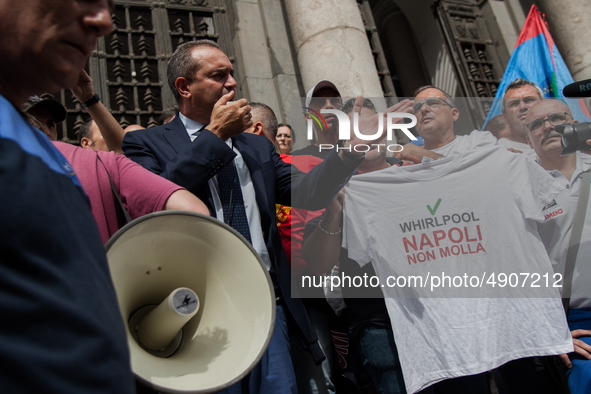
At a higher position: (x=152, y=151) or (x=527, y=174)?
(x=152, y=151)

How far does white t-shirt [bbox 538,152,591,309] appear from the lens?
7.97 feet

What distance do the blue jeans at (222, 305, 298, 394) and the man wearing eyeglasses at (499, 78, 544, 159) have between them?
1.93 meters

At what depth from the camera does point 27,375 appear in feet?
1.93

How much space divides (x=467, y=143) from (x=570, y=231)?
2.53 feet

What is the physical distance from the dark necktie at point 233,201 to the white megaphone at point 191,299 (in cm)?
54

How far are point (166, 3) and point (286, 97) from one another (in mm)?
1984

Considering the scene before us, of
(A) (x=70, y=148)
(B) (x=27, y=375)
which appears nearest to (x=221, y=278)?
(A) (x=70, y=148)

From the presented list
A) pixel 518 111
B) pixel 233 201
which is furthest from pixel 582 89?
pixel 233 201

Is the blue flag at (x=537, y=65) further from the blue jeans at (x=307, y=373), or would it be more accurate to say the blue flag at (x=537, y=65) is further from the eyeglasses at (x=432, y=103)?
the blue jeans at (x=307, y=373)

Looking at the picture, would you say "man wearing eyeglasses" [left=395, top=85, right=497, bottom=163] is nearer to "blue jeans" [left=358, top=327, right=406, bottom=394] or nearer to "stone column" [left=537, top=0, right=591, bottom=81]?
"blue jeans" [left=358, top=327, right=406, bottom=394]

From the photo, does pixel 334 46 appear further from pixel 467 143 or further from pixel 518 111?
pixel 467 143

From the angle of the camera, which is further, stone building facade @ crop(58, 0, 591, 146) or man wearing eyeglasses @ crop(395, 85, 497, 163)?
stone building facade @ crop(58, 0, 591, 146)

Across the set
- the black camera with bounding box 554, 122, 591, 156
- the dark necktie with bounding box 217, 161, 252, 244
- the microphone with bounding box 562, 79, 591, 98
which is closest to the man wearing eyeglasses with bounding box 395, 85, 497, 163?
the black camera with bounding box 554, 122, 591, 156

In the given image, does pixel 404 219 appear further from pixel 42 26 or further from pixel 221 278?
pixel 42 26
